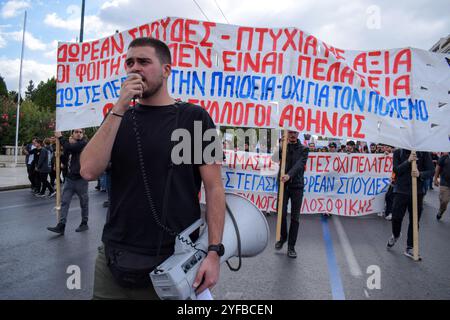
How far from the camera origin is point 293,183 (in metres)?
5.93

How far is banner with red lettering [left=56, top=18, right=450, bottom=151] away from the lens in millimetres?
5777

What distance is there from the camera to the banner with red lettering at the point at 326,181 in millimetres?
7812

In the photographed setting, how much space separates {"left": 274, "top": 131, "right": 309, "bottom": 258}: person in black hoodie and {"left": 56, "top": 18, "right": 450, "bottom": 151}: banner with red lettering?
43cm

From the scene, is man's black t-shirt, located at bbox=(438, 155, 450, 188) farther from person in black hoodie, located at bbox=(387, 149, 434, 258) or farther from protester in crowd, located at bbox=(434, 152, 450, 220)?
person in black hoodie, located at bbox=(387, 149, 434, 258)

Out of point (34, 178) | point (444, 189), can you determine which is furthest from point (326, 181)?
point (34, 178)

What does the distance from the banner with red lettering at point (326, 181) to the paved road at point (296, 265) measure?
46cm

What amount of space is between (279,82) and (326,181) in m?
3.42

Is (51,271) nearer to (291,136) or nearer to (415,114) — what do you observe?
(291,136)

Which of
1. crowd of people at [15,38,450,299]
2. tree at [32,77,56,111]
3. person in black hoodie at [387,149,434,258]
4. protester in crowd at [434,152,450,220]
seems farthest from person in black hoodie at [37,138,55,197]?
tree at [32,77,56,111]

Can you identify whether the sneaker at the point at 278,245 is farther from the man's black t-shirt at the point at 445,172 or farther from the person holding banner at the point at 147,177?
the man's black t-shirt at the point at 445,172

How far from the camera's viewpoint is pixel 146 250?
1.83 metres

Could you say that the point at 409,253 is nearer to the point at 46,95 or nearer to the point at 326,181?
the point at 326,181

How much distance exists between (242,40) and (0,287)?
4.45 m

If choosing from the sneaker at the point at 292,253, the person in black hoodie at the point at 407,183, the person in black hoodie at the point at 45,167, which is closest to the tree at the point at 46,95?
the person in black hoodie at the point at 45,167
